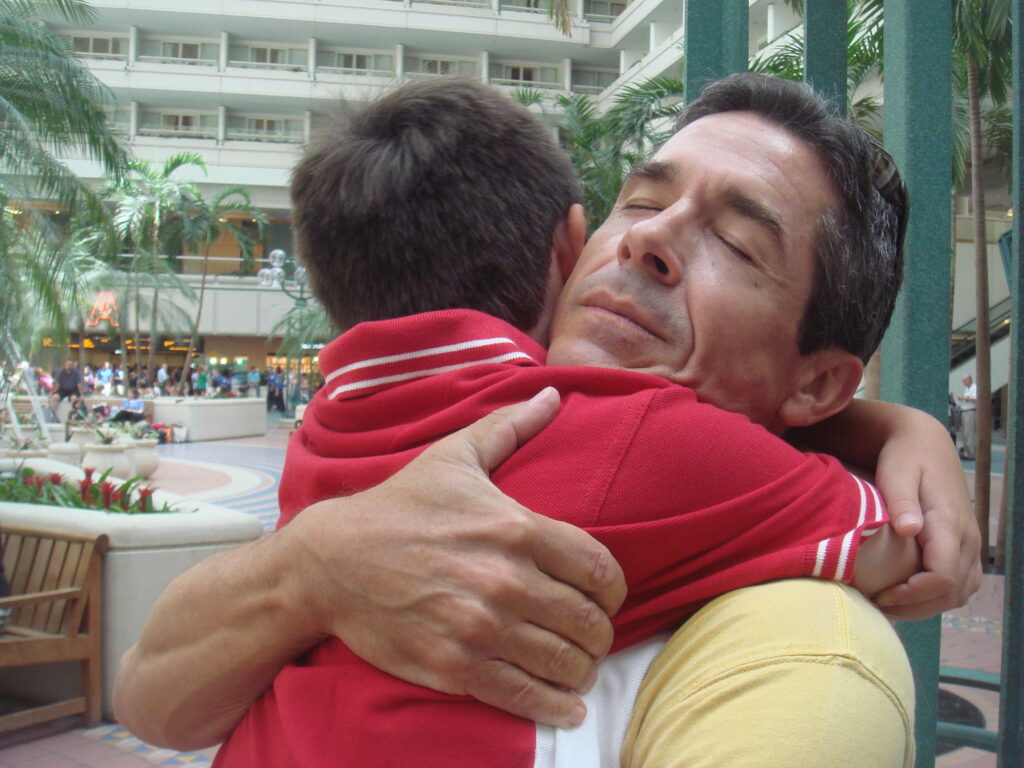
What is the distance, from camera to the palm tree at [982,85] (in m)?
9.02

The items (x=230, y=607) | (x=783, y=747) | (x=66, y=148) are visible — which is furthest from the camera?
(x=66, y=148)

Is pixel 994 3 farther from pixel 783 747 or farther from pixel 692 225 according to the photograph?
pixel 783 747

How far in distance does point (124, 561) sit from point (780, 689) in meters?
5.37

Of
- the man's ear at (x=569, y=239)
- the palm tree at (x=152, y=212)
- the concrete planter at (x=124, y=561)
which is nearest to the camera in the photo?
the man's ear at (x=569, y=239)

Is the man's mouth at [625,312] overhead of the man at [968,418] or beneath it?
overhead

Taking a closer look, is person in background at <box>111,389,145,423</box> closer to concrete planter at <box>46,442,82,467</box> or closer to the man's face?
concrete planter at <box>46,442,82,467</box>

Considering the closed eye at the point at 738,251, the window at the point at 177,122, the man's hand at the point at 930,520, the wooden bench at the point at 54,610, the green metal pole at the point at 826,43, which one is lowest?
the wooden bench at the point at 54,610

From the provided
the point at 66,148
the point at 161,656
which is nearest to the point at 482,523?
the point at 161,656

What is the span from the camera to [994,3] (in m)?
8.84

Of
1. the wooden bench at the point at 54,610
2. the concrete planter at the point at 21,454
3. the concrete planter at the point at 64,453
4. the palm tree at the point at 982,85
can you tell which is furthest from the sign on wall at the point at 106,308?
the wooden bench at the point at 54,610

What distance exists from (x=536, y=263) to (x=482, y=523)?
19.9 inches

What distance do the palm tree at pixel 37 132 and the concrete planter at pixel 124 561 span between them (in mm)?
8472

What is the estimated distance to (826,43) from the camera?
2.26m

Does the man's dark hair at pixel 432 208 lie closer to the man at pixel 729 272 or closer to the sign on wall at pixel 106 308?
the man at pixel 729 272
